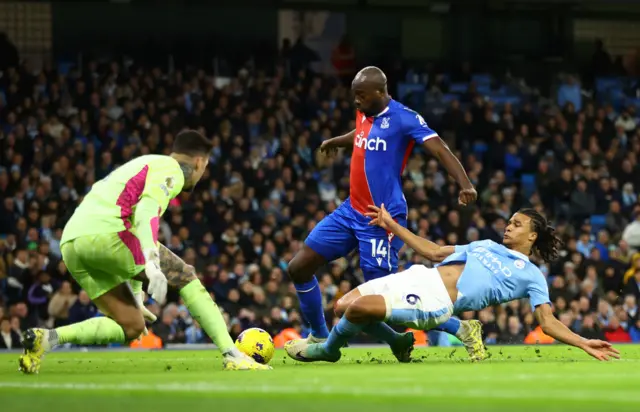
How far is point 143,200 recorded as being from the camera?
30.3ft

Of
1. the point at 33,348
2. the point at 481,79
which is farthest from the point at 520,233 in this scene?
the point at 481,79

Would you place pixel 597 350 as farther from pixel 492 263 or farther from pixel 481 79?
pixel 481 79

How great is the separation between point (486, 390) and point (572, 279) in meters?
16.6

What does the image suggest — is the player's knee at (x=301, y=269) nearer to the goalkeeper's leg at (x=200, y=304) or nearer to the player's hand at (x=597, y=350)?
the goalkeeper's leg at (x=200, y=304)

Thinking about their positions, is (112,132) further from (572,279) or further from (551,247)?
(551,247)

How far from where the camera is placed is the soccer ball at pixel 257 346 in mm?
10609

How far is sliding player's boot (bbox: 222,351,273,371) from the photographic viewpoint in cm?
964

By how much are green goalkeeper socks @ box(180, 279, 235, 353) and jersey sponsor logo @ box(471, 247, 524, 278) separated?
7.15 feet

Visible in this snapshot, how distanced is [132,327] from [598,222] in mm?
17690

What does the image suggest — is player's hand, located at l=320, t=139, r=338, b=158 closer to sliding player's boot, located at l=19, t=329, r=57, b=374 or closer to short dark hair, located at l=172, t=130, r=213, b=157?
short dark hair, located at l=172, t=130, r=213, b=157

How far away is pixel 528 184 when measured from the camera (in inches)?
1057

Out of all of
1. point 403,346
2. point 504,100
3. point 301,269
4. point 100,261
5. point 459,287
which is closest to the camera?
point 100,261

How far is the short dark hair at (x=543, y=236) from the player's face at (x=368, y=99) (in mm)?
1729

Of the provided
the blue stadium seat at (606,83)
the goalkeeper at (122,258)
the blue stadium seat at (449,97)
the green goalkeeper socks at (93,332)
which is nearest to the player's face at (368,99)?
the goalkeeper at (122,258)
